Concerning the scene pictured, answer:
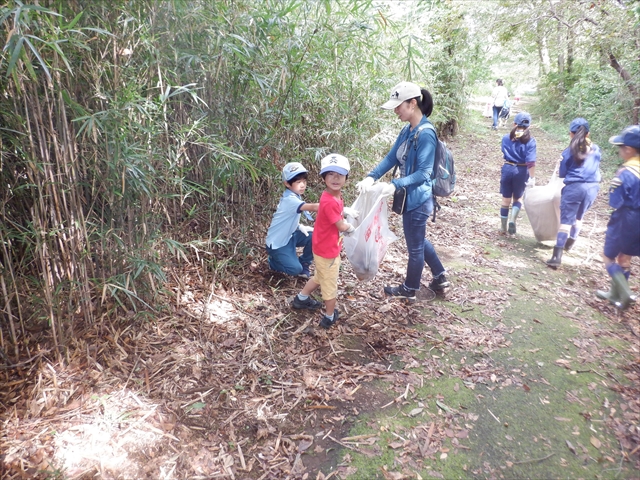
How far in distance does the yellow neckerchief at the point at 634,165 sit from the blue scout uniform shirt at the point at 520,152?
61.8 inches

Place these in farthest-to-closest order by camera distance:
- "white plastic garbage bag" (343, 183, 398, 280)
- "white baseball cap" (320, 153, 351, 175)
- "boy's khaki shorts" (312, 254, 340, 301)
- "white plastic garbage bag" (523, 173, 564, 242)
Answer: "white plastic garbage bag" (523, 173, 564, 242)
"white plastic garbage bag" (343, 183, 398, 280)
"boy's khaki shorts" (312, 254, 340, 301)
"white baseball cap" (320, 153, 351, 175)

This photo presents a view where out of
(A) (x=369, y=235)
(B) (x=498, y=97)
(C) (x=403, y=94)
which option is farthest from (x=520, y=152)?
(B) (x=498, y=97)

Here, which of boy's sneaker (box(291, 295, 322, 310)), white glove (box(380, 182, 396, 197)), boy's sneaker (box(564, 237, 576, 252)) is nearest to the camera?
white glove (box(380, 182, 396, 197))

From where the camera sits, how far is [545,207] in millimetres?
4477

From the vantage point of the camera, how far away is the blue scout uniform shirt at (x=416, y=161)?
2.83m

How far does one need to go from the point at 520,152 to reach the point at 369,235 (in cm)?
281

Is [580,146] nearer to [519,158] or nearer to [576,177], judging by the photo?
[576,177]

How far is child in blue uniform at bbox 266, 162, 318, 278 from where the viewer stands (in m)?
3.17

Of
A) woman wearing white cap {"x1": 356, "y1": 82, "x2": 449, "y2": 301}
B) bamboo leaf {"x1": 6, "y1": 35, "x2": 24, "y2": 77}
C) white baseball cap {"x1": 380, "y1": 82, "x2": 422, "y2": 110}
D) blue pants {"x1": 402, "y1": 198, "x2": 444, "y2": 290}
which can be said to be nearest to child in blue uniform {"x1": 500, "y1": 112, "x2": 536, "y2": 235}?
blue pants {"x1": 402, "y1": 198, "x2": 444, "y2": 290}

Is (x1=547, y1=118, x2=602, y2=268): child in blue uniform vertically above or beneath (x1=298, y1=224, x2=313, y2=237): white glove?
above

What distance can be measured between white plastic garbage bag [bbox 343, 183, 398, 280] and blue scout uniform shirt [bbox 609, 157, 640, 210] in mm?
1827

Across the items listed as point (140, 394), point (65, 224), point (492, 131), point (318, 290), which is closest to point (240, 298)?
point (318, 290)

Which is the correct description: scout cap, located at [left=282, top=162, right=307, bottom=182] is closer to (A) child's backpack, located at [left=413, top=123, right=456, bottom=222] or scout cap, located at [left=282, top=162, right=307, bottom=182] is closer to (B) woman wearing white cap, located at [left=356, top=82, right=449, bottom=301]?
(B) woman wearing white cap, located at [left=356, top=82, right=449, bottom=301]

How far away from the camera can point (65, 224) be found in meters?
2.16
